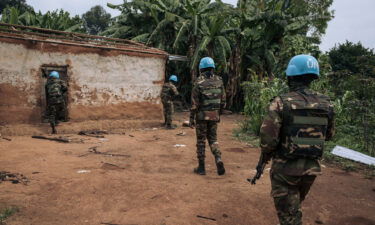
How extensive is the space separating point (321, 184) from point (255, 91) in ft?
14.5

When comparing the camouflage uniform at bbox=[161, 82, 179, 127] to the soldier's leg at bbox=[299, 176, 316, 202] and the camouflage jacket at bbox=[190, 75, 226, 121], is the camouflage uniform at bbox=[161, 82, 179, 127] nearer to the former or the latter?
the camouflage jacket at bbox=[190, 75, 226, 121]

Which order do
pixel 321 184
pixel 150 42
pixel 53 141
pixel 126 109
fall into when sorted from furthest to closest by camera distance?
pixel 150 42 → pixel 126 109 → pixel 53 141 → pixel 321 184

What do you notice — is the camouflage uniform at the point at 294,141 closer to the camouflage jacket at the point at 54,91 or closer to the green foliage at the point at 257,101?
the green foliage at the point at 257,101

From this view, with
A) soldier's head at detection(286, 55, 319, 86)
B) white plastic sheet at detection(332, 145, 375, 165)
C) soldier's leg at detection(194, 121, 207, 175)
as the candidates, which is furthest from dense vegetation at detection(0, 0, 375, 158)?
soldier's head at detection(286, 55, 319, 86)

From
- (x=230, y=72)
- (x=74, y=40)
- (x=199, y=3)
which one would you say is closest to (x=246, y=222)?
(x=74, y=40)

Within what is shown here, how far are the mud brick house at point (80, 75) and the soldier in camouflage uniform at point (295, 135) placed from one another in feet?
23.5

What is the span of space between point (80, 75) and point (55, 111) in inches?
51.4

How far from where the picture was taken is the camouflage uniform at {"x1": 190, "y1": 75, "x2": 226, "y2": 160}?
4.53 m

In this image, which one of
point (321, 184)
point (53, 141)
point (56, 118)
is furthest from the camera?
point (56, 118)

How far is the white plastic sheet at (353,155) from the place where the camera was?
221 inches

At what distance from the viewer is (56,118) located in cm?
816

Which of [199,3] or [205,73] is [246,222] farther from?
[199,3]

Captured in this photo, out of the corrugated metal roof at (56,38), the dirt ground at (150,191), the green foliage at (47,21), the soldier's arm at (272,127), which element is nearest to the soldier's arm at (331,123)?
the soldier's arm at (272,127)

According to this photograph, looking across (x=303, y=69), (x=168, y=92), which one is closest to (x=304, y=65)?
(x=303, y=69)
